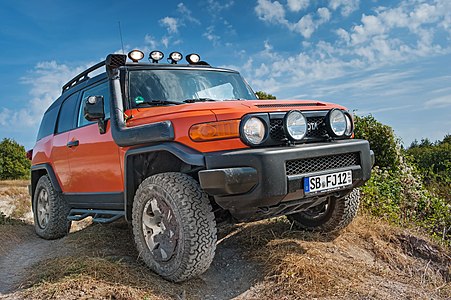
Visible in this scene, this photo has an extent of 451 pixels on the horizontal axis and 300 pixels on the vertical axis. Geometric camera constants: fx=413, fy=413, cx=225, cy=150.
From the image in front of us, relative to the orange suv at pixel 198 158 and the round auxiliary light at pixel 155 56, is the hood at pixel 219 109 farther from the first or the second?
the round auxiliary light at pixel 155 56

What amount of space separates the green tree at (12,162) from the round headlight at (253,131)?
3233cm

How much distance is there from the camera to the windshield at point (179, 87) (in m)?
4.25

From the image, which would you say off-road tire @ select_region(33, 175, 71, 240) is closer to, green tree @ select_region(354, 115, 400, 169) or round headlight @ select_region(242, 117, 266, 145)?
round headlight @ select_region(242, 117, 266, 145)

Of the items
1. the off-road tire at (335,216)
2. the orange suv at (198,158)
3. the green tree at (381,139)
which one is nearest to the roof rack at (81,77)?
the orange suv at (198,158)

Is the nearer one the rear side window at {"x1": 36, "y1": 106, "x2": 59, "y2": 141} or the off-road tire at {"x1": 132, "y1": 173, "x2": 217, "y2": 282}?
the off-road tire at {"x1": 132, "y1": 173, "x2": 217, "y2": 282}

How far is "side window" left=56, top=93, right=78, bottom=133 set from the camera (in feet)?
18.0

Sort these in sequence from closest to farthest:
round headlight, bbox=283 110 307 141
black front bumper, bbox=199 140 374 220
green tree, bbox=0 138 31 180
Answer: black front bumper, bbox=199 140 374 220 → round headlight, bbox=283 110 307 141 → green tree, bbox=0 138 31 180

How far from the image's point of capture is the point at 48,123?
6.41 m

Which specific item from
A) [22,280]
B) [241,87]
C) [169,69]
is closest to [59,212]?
[22,280]

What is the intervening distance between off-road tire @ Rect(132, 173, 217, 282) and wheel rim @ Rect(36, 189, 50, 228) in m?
3.09

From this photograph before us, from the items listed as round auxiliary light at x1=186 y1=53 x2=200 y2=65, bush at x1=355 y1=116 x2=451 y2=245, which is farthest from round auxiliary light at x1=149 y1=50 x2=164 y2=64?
bush at x1=355 y1=116 x2=451 y2=245

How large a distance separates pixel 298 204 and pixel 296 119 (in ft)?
2.45

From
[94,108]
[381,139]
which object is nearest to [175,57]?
[94,108]

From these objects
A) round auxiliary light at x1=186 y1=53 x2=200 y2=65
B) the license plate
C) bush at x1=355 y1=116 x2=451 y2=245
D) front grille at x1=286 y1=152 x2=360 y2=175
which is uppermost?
round auxiliary light at x1=186 y1=53 x2=200 y2=65
